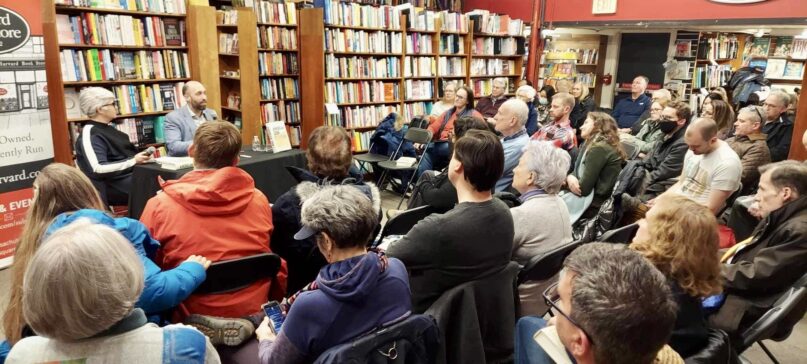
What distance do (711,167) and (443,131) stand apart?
124 inches

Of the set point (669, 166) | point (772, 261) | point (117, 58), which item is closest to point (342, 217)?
point (772, 261)

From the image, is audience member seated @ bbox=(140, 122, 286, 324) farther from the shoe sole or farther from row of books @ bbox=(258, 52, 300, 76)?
row of books @ bbox=(258, 52, 300, 76)

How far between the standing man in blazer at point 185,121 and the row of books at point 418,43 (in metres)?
3.72

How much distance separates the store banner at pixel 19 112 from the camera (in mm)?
3742

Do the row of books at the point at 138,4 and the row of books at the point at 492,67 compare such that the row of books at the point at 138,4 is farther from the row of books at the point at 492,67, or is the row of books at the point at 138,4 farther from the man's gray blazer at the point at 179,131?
the row of books at the point at 492,67

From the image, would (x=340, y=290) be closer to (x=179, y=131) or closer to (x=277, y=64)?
(x=179, y=131)

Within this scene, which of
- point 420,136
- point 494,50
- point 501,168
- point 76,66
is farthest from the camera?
point 494,50

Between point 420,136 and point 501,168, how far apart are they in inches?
146

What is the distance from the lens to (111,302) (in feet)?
3.74

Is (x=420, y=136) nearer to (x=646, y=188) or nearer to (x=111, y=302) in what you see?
(x=646, y=188)

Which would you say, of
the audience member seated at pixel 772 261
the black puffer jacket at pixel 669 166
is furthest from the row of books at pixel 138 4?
the audience member seated at pixel 772 261

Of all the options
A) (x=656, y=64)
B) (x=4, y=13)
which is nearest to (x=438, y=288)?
(x=4, y=13)

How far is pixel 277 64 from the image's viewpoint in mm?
6426

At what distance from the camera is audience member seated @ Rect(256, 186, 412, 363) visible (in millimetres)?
1462
